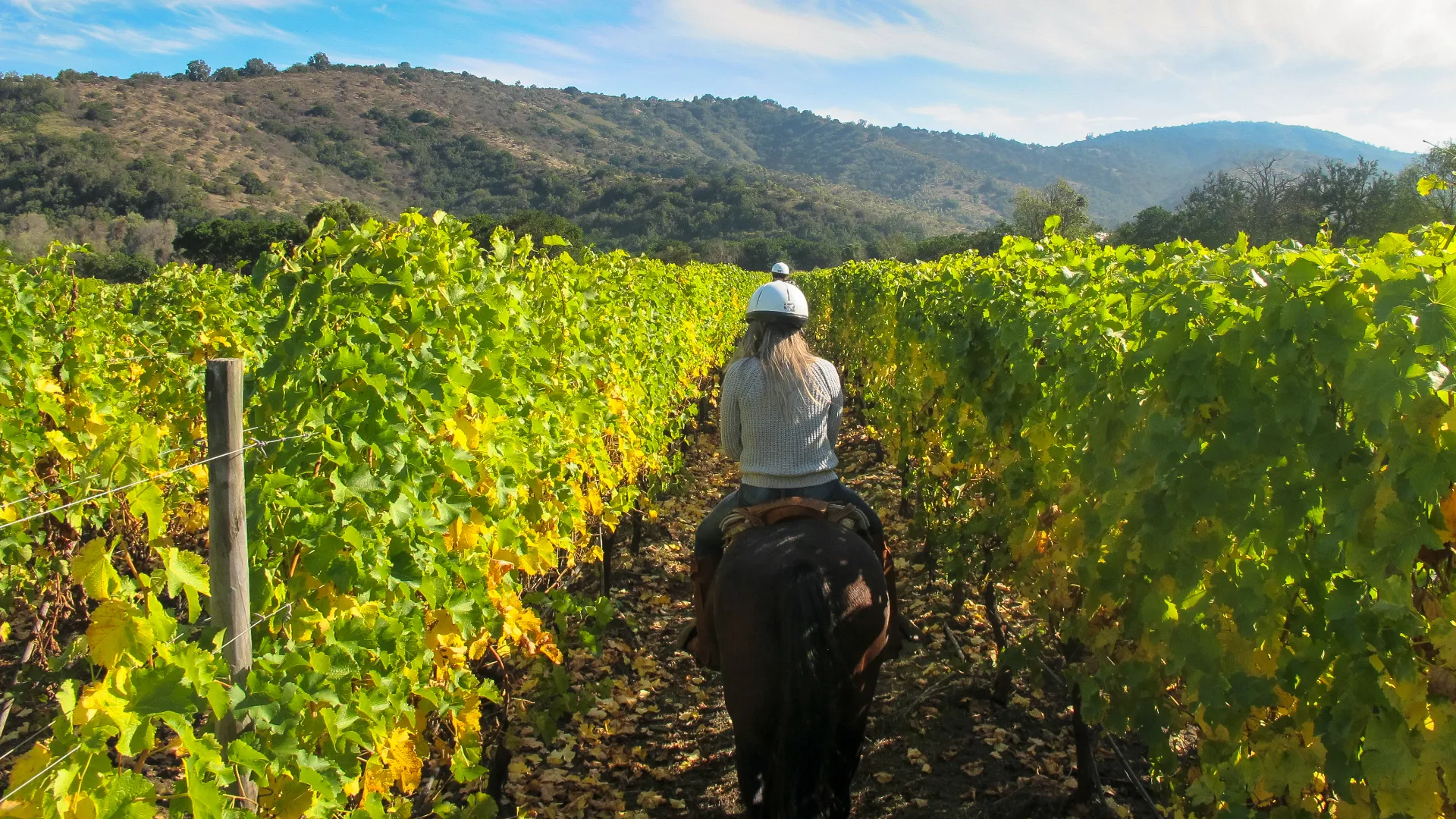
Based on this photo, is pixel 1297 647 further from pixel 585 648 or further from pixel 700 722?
pixel 585 648

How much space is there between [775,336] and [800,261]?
7054cm

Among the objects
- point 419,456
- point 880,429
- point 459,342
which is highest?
point 459,342

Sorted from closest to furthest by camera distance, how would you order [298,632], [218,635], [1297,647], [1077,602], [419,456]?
[218,635], [1297,647], [298,632], [419,456], [1077,602]

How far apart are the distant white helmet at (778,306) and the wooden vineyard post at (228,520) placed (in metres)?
→ 2.43

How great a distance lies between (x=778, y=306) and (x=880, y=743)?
2.36m

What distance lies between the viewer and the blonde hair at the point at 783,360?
12.9 ft

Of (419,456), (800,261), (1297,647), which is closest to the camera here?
(1297,647)

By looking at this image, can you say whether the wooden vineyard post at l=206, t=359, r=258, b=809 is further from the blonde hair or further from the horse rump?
the blonde hair

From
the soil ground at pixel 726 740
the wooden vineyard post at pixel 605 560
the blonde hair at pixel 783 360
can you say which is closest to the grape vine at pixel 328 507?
the wooden vineyard post at pixel 605 560

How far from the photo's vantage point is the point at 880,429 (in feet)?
33.4

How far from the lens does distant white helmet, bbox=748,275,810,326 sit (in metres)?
4.05

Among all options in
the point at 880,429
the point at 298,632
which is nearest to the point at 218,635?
the point at 298,632

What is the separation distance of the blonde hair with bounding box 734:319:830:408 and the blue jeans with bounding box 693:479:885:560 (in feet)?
1.30

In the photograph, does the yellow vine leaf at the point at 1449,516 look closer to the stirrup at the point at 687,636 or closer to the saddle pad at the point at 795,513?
the saddle pad at the point at 795,513
